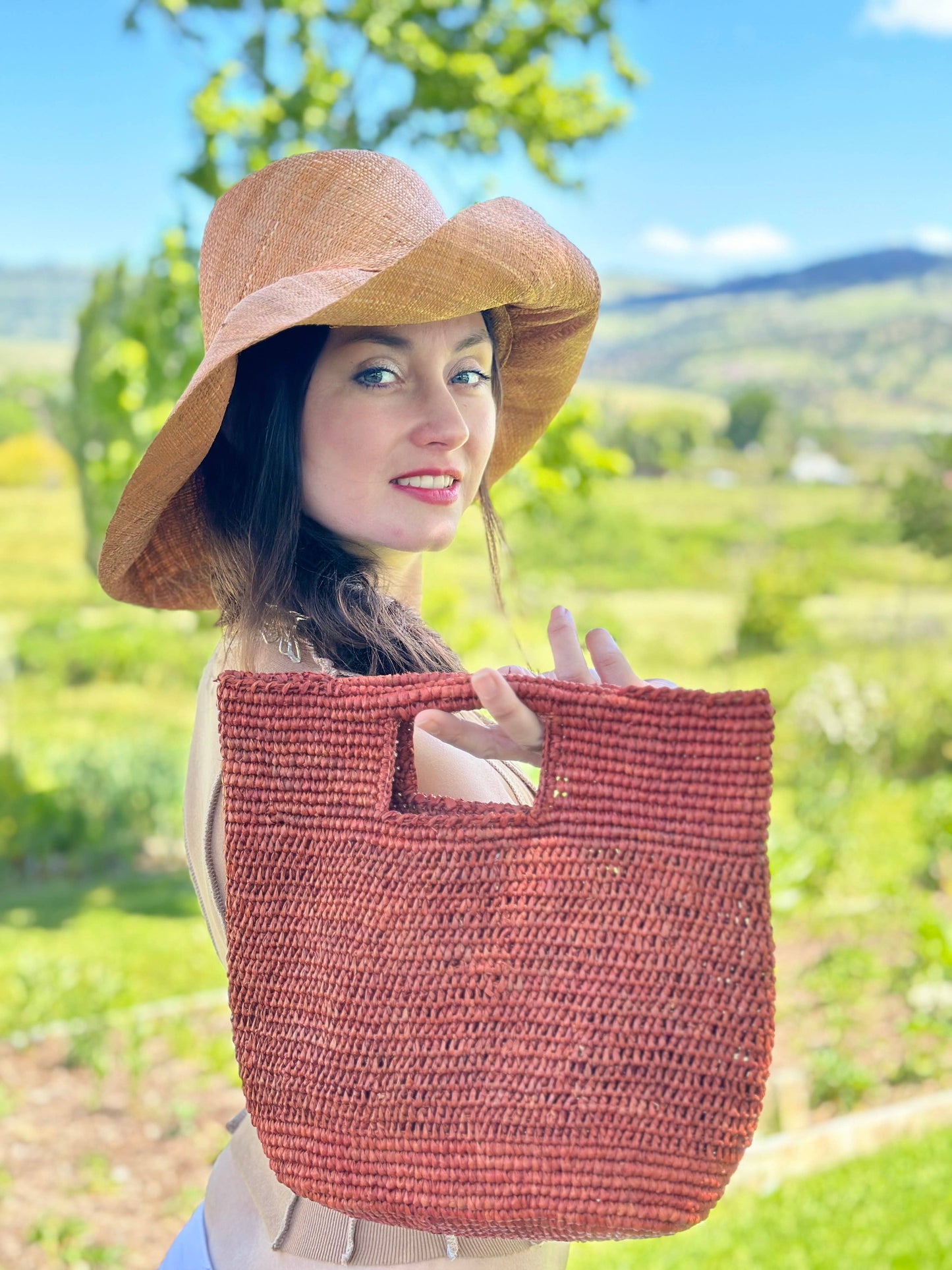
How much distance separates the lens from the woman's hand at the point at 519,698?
2.97ft

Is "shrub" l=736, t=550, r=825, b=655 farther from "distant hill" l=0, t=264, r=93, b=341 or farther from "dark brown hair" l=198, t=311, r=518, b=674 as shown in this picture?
"dark brown hair" l=198, t=311, r=518, b=674

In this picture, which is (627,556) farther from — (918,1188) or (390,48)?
(918,1188)

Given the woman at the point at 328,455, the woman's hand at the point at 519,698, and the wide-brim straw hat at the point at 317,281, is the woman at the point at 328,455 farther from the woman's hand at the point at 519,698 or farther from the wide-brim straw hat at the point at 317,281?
the woman's hand at the point at 519,698

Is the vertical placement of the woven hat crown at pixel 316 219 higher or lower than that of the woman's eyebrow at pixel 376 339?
higher

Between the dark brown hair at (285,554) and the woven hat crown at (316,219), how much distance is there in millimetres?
76

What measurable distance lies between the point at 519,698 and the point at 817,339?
15.0 meters

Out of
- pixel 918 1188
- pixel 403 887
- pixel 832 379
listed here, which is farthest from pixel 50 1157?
pixel 832 379

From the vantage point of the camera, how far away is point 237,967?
3.33 feet

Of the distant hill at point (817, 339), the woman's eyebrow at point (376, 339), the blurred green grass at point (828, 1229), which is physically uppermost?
the woman's eyebrow at point (376, 339)

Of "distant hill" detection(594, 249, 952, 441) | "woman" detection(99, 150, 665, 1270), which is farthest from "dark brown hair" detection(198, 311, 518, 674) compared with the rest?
"distant hill" detection(594, 249, 952, 441)

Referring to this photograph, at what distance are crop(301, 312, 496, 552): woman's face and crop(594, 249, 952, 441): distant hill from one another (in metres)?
10.6

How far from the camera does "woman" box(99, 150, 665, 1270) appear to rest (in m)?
1.12

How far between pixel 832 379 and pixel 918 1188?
1154 centimetres

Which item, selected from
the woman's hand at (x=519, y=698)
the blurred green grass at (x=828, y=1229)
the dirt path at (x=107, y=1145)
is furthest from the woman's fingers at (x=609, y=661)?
the dirt path at (x=107, y=1145)
